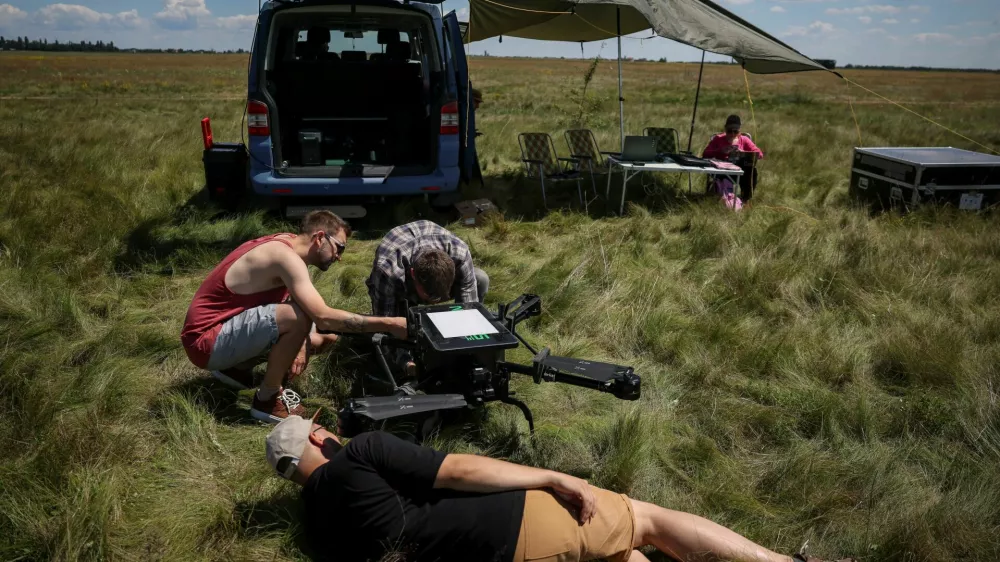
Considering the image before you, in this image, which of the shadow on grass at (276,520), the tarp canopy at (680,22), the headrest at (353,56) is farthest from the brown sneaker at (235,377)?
the tarp canopy at (680,22)

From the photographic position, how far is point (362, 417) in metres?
2.06

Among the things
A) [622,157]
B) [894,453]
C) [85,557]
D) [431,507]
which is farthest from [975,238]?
[85,557]

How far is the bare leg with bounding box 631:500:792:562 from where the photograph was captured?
198cm

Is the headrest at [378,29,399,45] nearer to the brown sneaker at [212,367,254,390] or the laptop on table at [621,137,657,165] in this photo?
the laptop on table at [621,137,657,165]

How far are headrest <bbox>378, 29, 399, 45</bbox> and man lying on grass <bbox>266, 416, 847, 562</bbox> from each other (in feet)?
17.2

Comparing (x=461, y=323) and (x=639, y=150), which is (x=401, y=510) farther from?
(x=639, y=150)

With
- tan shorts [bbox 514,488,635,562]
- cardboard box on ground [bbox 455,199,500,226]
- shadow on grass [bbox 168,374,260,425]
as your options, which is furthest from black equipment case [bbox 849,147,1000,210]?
shadow on grass [bbox 168,374,260,425]

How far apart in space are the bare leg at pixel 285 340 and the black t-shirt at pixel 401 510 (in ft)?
3.21

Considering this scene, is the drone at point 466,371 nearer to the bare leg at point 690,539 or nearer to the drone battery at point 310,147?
the bare leg at point 690,539

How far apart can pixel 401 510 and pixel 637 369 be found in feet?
5.99

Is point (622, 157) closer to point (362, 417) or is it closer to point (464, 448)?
point (464, 448)

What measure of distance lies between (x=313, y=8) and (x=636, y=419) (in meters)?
4.45

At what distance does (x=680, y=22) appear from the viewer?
645cm

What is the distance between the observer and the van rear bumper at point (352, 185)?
527 cm
